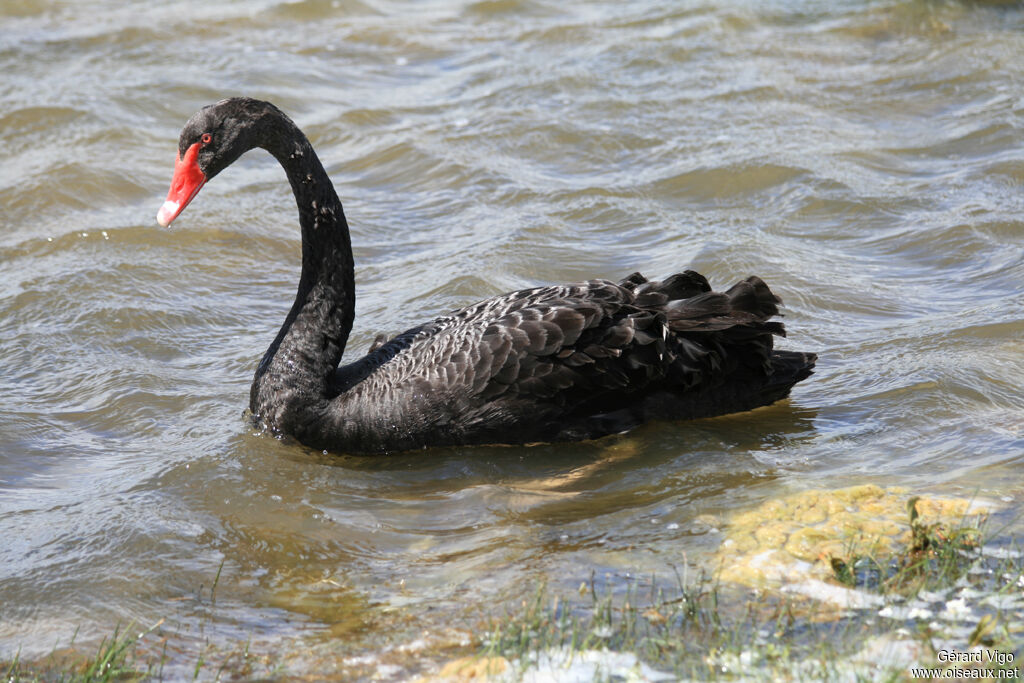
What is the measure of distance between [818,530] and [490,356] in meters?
1.61

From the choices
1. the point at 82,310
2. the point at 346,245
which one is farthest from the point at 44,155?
the point at 346,245

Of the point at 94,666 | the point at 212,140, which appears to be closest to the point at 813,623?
the point at 94,666

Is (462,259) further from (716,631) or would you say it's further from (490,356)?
(716,631)

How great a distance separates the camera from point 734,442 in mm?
5418

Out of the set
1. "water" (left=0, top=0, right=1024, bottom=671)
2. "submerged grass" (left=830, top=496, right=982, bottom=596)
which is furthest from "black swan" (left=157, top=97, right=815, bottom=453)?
"submerged grass" (left=830, top=496, right=982, bottom=596)

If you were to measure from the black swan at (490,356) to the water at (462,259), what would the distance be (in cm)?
16

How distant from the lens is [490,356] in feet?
17.0

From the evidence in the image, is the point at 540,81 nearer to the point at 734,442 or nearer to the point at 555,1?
the point at 555,1

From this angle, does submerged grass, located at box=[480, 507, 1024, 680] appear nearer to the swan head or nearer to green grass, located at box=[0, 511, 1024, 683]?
green grass, located at box=[0, 511, 1024, 683]

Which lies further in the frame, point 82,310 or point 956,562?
point 82,310

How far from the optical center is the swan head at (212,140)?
5.33 meters

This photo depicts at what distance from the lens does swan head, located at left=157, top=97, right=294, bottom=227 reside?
5328 millimetres

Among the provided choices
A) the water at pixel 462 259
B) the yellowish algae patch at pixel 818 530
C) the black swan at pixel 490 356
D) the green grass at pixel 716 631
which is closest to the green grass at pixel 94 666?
the green grass at pixel 716 631

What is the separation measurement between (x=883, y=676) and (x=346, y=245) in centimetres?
331
